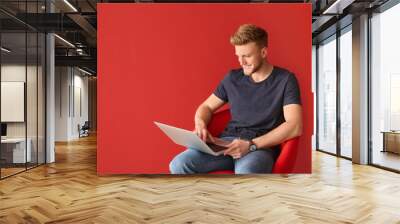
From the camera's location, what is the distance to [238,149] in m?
5.16

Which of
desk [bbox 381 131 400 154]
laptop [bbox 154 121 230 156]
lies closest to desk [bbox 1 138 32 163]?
laptop [bbox 154 121 230 156]

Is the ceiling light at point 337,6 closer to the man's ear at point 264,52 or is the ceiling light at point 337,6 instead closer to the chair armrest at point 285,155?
the man's ear at point 264,52

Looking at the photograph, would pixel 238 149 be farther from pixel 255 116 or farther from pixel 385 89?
pixel 385 89

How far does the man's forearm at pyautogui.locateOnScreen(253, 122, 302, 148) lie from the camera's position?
5258 mm

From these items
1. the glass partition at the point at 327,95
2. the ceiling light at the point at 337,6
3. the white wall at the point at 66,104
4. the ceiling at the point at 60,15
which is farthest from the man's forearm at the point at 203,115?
the white wall at the point at 66,104

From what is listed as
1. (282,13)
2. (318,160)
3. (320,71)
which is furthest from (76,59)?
(282,13)

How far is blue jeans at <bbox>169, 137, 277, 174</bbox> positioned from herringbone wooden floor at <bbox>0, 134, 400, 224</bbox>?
36 centimetres

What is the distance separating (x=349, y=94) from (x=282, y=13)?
4.17 metres

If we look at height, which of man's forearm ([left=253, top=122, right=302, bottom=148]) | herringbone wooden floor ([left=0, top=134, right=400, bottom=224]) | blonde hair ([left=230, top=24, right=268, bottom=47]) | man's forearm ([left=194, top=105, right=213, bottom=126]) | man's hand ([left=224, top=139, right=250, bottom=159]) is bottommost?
herringbone wooden floor ([left=0, top=134, right=400, bottom=224])

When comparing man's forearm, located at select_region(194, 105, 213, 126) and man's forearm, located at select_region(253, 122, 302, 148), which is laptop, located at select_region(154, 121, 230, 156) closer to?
man's forearm, located at select_region(194, 105, 213, 126)

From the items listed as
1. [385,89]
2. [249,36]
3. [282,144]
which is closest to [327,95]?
[385,89]

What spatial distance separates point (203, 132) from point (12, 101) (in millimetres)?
3821

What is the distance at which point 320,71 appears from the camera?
11.9 m

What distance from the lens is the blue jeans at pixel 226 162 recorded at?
5051 millimetres
